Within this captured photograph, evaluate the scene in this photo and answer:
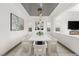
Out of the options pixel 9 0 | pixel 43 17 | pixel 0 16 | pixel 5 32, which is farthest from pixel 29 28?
pixel 9 0

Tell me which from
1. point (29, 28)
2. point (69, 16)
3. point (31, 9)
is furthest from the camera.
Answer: point (69, 16)

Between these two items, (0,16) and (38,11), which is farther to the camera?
(38,11)

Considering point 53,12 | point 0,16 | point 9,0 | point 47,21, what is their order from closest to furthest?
point 9,0
point 0,16
point 47,21
point 53,12

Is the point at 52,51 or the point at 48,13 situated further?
the point at 48,13

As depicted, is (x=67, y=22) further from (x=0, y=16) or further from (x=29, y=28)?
(x=0, y=16)

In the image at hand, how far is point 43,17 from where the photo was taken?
166 inches

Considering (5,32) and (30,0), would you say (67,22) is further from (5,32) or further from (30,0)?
(30,0)

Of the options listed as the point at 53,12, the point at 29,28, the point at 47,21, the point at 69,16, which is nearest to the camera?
the point at 47,21

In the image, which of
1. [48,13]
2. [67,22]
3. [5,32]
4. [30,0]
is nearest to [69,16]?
[67,22]

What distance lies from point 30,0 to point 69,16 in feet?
21.8

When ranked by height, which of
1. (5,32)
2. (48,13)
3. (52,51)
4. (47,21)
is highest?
(48,13)

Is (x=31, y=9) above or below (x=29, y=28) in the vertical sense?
above

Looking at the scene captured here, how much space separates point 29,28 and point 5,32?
1319 millimetres

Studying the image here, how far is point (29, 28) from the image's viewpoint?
4.48 m
